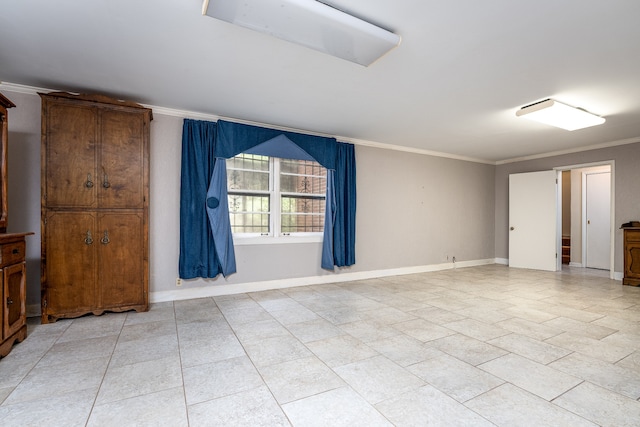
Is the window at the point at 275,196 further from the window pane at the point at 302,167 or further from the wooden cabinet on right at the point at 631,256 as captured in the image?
the wooden cabinet on right at the point at 631,256

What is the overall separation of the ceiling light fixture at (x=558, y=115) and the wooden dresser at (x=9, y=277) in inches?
217

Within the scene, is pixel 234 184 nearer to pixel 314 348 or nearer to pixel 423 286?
pixel 314 348

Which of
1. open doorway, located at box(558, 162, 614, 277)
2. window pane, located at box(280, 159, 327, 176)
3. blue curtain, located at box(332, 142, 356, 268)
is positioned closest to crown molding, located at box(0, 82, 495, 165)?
blue curtain, located at box(332, 142, 356, 268)

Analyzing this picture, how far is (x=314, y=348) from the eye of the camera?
2.56 metres

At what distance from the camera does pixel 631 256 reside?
5074 millimetres

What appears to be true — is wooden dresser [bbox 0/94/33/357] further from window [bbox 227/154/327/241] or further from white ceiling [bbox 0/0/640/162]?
window [bbox 227/154/327/241]

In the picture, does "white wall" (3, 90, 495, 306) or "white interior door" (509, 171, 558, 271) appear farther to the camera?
"white interior door" (509, 171, 558, 271)

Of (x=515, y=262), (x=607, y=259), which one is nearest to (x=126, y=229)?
(x=515, y=262)

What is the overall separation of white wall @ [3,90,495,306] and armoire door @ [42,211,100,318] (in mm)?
450

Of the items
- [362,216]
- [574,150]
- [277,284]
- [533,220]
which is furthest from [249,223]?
[574,150]

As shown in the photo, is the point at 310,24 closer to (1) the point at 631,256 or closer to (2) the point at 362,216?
(2) the point at 362,216

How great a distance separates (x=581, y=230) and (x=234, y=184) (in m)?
7.87

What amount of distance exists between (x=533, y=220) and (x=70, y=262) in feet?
26.6

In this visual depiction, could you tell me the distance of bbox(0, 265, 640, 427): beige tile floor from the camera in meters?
1.71
